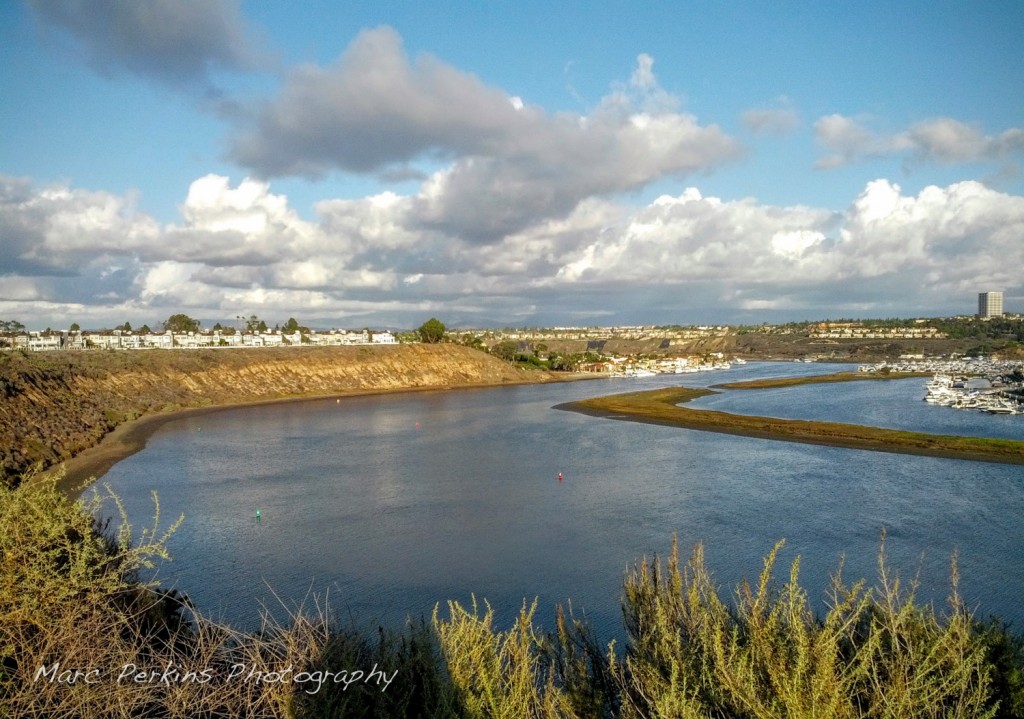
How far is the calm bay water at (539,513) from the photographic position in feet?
61.5

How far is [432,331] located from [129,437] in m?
71.4

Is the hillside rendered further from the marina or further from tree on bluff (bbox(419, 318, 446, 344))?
the marina

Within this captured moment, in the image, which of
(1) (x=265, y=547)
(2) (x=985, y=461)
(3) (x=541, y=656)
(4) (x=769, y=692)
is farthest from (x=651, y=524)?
(2) (x=985, y=461)

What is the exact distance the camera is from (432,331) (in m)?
120

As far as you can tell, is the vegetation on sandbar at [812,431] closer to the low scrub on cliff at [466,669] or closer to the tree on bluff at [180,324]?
the low scrub on cliff at [466,669]

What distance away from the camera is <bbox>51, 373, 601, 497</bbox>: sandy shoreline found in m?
34.2

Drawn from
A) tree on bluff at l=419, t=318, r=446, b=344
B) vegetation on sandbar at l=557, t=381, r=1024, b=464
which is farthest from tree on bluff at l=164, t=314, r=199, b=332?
vegetation on sandbar at l=557, t=381, r=1024, b=464

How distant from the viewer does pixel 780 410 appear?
61688 millimetres

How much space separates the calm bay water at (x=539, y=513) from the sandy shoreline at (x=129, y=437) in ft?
4.75

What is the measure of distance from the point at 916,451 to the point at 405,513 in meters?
28.9

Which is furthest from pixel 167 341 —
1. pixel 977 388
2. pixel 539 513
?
pixel 977 388

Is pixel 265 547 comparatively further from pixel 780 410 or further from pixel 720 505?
pixel 780 410

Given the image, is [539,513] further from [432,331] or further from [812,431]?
[432,331]

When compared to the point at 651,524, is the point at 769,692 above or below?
above
